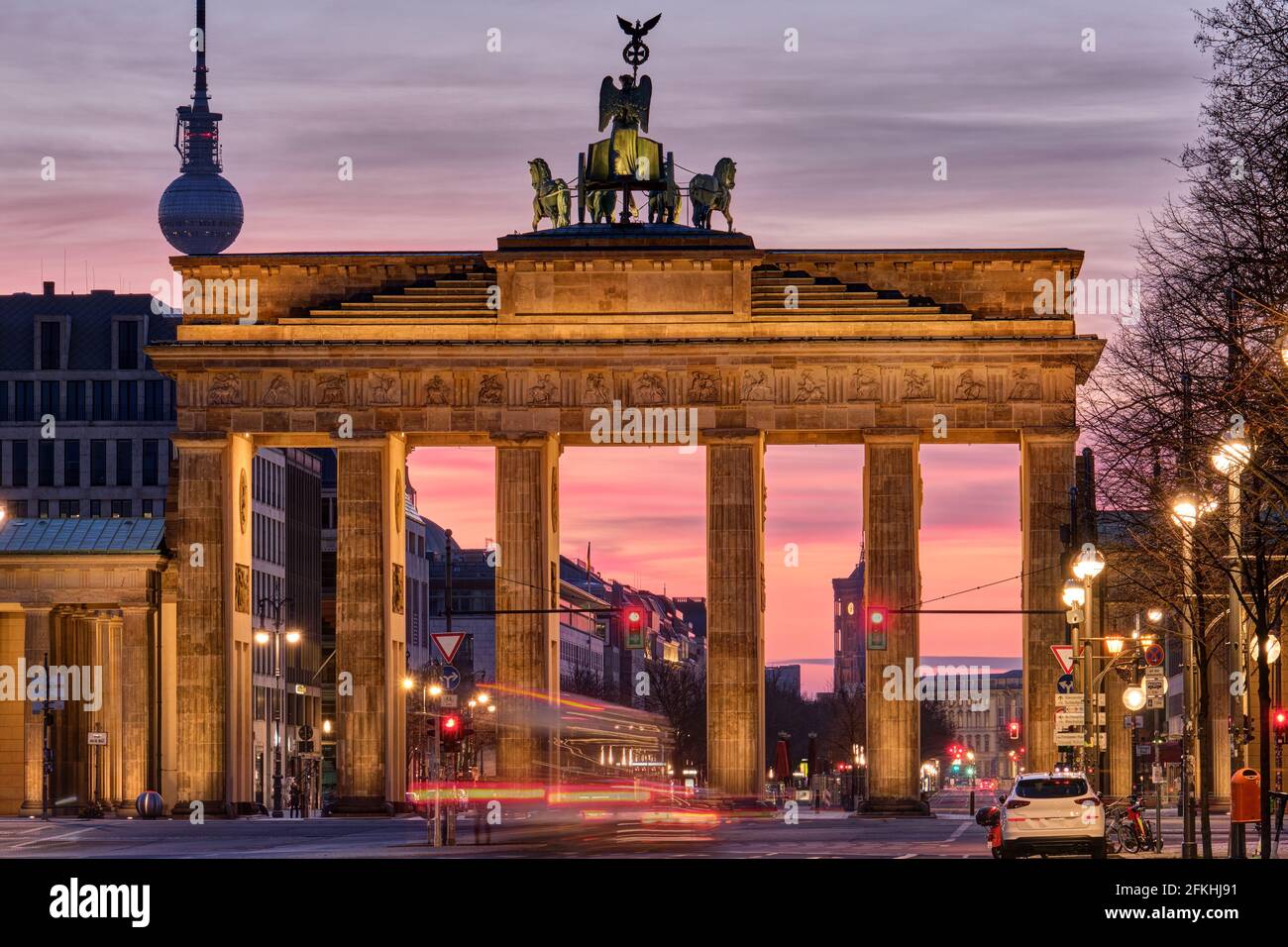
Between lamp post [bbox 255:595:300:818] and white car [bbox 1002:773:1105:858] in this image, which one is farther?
lamp post [bbox 255:595:300:818]

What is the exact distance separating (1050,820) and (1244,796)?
457cm

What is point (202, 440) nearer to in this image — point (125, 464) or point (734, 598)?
point (734, 598)

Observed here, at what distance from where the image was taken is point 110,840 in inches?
2773

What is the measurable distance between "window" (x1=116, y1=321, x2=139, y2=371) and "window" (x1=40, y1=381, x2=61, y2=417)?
4.35 m

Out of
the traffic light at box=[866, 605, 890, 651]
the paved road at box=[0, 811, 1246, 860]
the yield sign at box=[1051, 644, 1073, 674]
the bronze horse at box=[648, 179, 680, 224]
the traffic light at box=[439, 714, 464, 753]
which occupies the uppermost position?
the bronze horse at box=[648, 179, 680, 224]

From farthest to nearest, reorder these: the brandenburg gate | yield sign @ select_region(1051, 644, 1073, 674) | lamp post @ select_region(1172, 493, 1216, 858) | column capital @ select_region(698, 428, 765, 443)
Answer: column capital @ select_region(698, 428, 765, 443), the brandenburg gate, yield sign @ select_region(1051, 644, 1073, 674), lamp post @ select_region(1172, 493, 1216, 858)

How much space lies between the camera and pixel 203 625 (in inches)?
3814

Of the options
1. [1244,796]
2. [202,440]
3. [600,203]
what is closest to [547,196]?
[600,203]

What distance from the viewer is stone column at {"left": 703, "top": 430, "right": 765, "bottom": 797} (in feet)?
318

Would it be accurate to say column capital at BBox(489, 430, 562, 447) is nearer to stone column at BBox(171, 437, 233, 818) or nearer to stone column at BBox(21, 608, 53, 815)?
stone column at BBox(171, 437, 233, 818)

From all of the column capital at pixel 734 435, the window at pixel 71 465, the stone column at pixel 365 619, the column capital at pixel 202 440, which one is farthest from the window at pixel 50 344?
the column capital at pixel 734 435

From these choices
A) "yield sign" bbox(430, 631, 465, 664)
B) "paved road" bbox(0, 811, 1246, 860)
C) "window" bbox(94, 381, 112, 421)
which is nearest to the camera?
"paved road" bbox(0, 811, 1246, 860)

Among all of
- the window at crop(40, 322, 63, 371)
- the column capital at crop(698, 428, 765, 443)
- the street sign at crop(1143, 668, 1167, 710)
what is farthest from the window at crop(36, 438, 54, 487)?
the street sign at crop(1143, 668, 1167, 710)

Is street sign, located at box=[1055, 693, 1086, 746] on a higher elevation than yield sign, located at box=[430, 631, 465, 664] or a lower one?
lower
